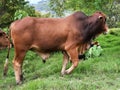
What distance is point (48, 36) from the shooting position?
29.5 feet

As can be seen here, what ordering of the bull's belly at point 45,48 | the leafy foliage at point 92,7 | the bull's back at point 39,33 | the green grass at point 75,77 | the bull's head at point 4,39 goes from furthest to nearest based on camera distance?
the leafy foliage at point 92,7 < the bull's head at point 4,39 < the bull's belly at point 45,48 < the bull's back at point 39,33 < the green grass at point 75,77

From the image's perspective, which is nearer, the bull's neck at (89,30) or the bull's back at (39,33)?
the bull's back at (39,33)

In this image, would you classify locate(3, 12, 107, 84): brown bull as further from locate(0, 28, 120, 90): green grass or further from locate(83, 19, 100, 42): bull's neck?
locate(0, 28, 120, 90): green grass

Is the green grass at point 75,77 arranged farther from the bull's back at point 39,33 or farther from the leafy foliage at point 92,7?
the leafy foliage at point 92,7

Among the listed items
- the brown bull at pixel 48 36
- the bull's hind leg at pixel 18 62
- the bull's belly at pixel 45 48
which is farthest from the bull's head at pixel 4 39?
the bull's belly at pixel 45 48

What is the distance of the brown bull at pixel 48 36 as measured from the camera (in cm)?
887

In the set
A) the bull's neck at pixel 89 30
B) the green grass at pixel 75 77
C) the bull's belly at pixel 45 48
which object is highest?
the bull's neck at pixel 89 30

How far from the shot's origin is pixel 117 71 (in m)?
9.38

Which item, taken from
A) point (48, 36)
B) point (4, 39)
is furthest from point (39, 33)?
point (4, 39)

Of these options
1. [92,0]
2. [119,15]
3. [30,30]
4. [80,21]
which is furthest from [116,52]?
[119,15]

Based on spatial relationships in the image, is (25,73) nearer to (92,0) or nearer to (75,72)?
(75,72)

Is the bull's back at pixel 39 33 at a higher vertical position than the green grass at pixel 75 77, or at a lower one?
higher

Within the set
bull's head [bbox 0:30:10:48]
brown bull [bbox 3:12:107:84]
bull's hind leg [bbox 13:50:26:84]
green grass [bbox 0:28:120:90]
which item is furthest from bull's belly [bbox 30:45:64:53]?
bull's head [bbox 0:30:10:48]

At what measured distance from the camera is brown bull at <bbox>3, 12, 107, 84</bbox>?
8.87 m
